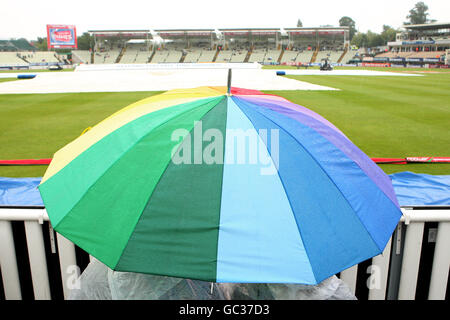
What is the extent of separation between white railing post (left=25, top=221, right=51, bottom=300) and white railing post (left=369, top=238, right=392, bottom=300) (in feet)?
7.27

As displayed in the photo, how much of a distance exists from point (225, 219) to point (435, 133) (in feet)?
36.1

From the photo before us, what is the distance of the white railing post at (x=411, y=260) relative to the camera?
7.27 feet

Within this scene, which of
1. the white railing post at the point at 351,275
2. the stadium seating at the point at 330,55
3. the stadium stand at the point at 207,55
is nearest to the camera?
the white railing post at the point at 351,275

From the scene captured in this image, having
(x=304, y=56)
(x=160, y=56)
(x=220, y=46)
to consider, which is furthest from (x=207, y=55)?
(x=304, y=56)

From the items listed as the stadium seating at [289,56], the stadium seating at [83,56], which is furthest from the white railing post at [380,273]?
the stadium seating at [83,56]

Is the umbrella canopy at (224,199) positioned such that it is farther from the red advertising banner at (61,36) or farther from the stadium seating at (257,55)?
the red advertising banner at (61,36)

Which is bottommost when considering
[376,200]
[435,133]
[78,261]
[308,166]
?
[435,133]

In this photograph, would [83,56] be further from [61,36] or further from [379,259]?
[379,259]

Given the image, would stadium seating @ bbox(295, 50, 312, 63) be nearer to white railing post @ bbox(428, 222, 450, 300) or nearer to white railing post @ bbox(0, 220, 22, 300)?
white railing post @ bbox(428, 222, 450, 300)

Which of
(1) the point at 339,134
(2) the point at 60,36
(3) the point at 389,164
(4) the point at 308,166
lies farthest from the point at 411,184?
(2) the point at 60,36

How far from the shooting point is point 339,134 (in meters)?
2.24

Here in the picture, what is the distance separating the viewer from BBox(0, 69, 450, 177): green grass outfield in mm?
8492
